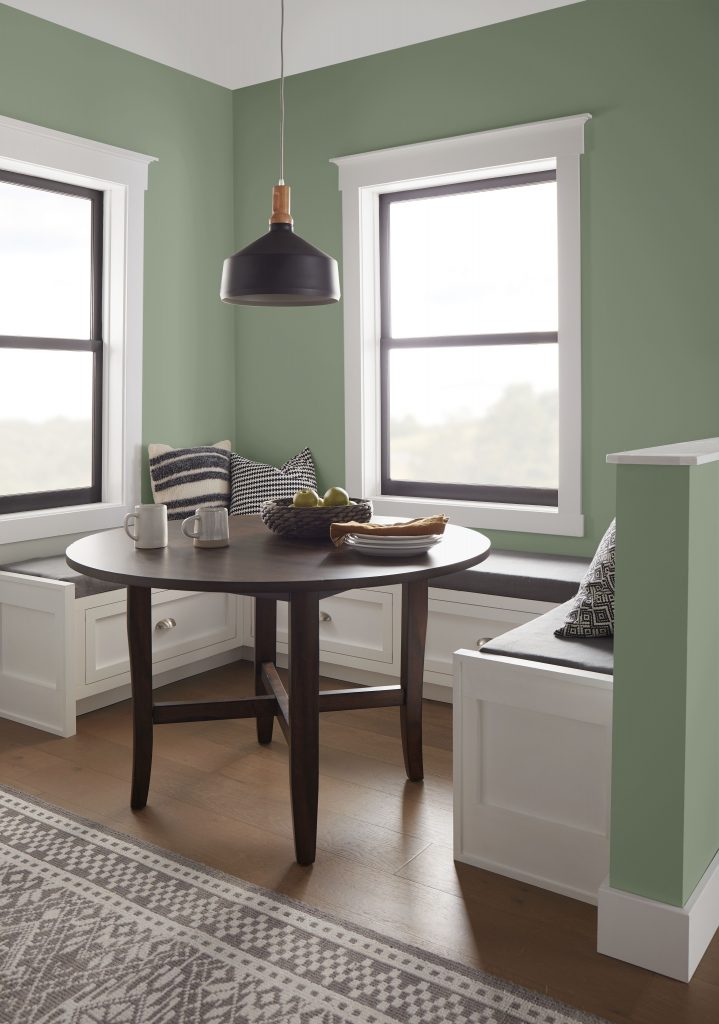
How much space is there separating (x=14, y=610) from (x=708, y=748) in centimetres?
250

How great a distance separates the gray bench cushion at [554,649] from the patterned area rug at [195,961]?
71cm

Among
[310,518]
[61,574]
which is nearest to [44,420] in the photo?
[61,574]

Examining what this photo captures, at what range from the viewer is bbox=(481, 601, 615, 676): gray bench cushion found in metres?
2.19

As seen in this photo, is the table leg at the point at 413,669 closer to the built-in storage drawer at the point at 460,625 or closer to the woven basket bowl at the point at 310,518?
the woven basket bowl at the point at 310,518

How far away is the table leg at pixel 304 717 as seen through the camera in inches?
89.7

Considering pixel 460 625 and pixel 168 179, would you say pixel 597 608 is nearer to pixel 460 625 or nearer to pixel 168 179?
pixel 460 625

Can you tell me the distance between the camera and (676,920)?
1876mm

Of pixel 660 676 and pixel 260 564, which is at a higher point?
pixel 260 564

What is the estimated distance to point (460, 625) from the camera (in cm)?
352

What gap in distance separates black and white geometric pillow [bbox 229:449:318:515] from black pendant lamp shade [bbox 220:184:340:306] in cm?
170

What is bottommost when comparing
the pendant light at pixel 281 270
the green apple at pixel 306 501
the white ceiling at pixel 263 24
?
the green apple at pixel 306 501

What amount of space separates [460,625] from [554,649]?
1228mm

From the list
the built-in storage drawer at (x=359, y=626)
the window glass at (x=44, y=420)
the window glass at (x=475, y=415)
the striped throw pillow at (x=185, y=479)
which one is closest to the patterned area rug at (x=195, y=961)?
the built-in storage drawer at (x=359, y=626)

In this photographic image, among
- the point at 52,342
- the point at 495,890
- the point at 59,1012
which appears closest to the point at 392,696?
the point at 495,890
